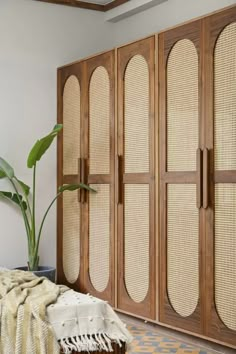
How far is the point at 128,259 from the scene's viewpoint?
16.0 ft

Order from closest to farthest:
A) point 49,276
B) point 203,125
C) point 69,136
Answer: point 203,125 → point 49,276 → point 69,136

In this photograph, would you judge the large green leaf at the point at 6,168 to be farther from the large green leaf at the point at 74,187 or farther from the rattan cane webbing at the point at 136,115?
the rattan cane webbing at the point at 136,115

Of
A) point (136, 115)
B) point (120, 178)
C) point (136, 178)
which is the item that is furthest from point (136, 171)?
point (136, 115)

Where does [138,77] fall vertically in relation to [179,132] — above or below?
above

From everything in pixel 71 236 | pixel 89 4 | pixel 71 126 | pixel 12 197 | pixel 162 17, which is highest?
pixel 89 4

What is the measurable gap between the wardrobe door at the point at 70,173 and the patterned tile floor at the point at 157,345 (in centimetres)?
113

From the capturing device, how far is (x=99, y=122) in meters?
5.25

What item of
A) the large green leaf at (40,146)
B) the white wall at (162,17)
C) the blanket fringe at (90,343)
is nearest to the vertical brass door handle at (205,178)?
the blanket fringe at (90,343)

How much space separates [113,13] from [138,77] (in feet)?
4.94

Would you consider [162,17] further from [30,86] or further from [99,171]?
[99,171]

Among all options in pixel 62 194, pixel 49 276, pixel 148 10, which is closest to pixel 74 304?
pixel 49 276

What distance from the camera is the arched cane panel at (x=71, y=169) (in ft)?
18.2

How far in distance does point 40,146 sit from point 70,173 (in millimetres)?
576

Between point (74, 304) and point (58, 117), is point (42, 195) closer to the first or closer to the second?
point (58, 117)
